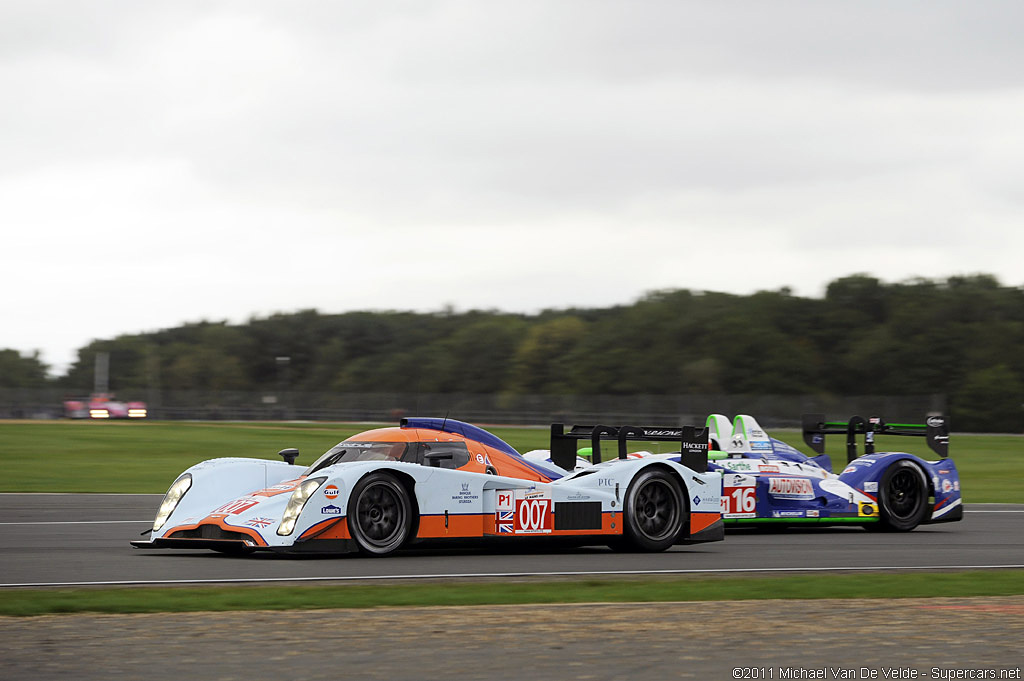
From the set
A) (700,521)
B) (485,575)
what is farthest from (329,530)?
(700,521)

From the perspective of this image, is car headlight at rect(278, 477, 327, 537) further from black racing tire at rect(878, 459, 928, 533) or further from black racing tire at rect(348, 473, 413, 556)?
black racing tire at rect(878, 459, 928, 533)

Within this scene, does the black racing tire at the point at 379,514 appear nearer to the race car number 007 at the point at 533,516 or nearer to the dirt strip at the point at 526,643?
the race car number 007 at the point at 533,516

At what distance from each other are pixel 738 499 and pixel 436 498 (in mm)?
4680

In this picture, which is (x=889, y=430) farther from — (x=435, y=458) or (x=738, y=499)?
(x=435, y=458)

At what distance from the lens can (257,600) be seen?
7820 mm

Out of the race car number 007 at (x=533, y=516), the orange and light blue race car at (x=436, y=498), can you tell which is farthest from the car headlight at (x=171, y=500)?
the race car number 007 at (x=533, y=516)

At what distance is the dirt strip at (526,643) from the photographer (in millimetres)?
5762

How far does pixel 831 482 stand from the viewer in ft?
50.1

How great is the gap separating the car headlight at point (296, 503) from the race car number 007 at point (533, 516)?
82.4 inches

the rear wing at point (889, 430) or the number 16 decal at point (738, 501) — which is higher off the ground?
the rear wing at point (889, 430)

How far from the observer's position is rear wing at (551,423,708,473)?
12.9 m

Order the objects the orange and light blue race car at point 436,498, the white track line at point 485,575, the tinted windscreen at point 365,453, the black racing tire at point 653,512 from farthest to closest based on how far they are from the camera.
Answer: the black racing tire at point 653,512, the tinted windscreen at point 365,453, the orange and light blue race car at point 436,498, the white track line at point 485,575

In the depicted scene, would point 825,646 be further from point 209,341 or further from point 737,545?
point 209,341

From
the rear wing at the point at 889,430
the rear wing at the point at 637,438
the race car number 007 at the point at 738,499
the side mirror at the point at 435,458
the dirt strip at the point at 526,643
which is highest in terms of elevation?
the rear wing at the point at 889,430
